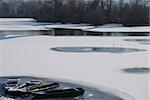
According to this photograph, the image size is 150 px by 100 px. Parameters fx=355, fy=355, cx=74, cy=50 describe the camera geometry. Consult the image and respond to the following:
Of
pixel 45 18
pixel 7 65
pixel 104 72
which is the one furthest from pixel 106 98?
pixel 45 18

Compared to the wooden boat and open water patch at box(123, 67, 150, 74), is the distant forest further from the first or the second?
the wooden boat

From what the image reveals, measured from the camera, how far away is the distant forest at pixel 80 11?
20359 millimetres

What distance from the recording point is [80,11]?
890 inches

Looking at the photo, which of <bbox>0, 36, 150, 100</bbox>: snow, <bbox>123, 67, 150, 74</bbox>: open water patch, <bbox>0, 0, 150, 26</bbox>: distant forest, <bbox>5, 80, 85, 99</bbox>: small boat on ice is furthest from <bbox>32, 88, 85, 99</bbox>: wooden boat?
<bbox>0, 0, 150, 26</bbox>: distant forest

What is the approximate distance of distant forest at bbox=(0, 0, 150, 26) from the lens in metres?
20.4

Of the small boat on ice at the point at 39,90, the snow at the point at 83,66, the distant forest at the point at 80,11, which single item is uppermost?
the distant forest at the point at 80,11

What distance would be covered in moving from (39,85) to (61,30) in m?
11.0

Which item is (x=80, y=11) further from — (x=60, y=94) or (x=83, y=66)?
(x=60, y=94)

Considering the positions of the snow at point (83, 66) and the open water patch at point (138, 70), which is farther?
the open water patch at point (138, 70)

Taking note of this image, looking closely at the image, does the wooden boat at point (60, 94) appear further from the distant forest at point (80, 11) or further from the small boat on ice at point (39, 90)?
the distant forest at point (80, 11)

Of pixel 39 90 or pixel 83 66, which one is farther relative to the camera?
pixel 83 66

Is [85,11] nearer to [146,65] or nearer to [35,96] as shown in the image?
[146,65]

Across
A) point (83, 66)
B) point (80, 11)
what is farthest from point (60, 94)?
point (80, 11)

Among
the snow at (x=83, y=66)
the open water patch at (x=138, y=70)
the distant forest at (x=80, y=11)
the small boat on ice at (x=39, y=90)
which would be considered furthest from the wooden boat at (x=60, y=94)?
the distant forest at (x=80, y=11)
